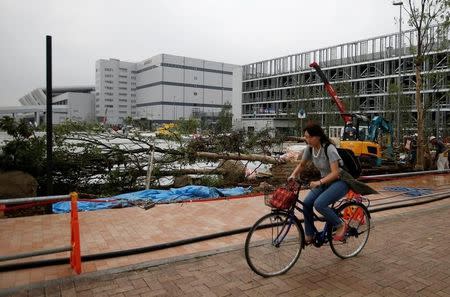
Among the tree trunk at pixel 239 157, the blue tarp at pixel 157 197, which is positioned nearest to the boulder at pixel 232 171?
the tree trunk at pixel 239 157

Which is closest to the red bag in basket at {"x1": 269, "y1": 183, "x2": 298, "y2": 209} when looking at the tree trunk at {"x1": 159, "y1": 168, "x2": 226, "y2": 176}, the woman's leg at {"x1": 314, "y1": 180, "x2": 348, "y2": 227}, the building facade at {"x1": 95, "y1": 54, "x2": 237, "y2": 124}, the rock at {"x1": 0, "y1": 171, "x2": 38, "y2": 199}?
the woman's leg at {"x1": 314, "y1": 180, "x2": 348, "y2": 227}

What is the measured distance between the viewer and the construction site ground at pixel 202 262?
4.17 meters

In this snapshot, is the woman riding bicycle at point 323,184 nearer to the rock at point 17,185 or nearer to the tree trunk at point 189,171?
the rock at point 17,185

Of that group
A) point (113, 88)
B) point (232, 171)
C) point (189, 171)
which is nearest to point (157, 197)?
point (189, 171)

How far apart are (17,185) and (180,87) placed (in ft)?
326

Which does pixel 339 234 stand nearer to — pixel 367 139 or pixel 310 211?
pixel 310 211

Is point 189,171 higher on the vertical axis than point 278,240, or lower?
higher

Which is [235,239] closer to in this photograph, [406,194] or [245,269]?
[245,269]

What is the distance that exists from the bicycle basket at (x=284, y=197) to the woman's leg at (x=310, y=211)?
320mm

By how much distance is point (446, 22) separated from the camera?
1538cm

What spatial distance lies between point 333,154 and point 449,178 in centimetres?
1200

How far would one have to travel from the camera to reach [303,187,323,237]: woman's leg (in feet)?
15.5

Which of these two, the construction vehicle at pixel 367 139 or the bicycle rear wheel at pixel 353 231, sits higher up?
the construction vehicle at pixel 367 139

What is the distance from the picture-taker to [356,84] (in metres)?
59.3
